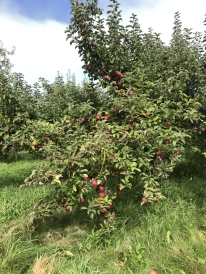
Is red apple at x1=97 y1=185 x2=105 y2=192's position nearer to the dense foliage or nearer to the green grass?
the dense foliage

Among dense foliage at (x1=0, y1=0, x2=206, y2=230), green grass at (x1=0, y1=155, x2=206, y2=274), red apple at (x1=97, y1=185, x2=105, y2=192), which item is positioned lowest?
green grass at (x1=0, y1=155, x2=206, y2=274)

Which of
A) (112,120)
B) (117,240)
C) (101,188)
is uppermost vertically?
(112,120)

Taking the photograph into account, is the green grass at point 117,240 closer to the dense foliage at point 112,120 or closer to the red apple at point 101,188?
the dense foliage at point 112,120

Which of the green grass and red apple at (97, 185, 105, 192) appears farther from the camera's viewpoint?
red apple at (97, 185, 105, 192)

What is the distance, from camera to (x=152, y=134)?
2.45 metres

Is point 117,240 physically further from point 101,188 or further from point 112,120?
point 112,120

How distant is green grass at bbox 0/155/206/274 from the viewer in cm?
212

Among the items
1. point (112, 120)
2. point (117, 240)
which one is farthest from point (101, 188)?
point (112, 120)

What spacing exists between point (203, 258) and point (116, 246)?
80 centimetres

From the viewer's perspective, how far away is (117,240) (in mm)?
2525

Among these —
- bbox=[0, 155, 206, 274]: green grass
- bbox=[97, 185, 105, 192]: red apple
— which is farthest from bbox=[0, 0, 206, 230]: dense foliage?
bbox=[0, 155, 206, 274]: green grass

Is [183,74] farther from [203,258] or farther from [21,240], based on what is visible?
[21,240]

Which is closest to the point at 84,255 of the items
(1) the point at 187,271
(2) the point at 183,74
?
(1) the point at 187,271

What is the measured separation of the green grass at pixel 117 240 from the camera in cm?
212
